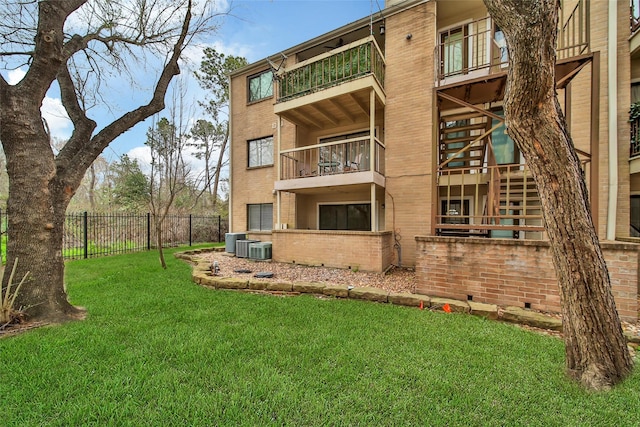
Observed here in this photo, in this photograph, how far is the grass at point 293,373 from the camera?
5.78ft

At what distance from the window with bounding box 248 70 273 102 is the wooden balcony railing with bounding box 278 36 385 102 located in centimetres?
236

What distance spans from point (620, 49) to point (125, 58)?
11.0m

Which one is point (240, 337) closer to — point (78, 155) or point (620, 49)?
point (78, 155)

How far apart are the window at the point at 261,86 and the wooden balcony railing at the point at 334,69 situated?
2.36 meters

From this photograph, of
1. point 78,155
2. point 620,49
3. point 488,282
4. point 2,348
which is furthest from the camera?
point 620,49

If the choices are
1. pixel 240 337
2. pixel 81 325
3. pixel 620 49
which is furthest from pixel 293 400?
pixel 620 49

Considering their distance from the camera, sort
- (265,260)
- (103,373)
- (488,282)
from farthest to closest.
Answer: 1. (265,260)
2. (488,282)
3. (103,373)

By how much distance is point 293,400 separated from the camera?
1885 millimetres

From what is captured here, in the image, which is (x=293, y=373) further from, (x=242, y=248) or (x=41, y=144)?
(x=242, y=248)

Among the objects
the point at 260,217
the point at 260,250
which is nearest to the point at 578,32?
the point at 260,250

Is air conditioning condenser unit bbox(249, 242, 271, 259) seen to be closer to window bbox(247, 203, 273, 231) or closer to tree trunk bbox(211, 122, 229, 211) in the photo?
window bbox(247, 203, 273, 231)

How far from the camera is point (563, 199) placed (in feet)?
6.63

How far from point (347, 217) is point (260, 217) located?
3.89 meters

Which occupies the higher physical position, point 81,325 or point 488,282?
point 488,282
